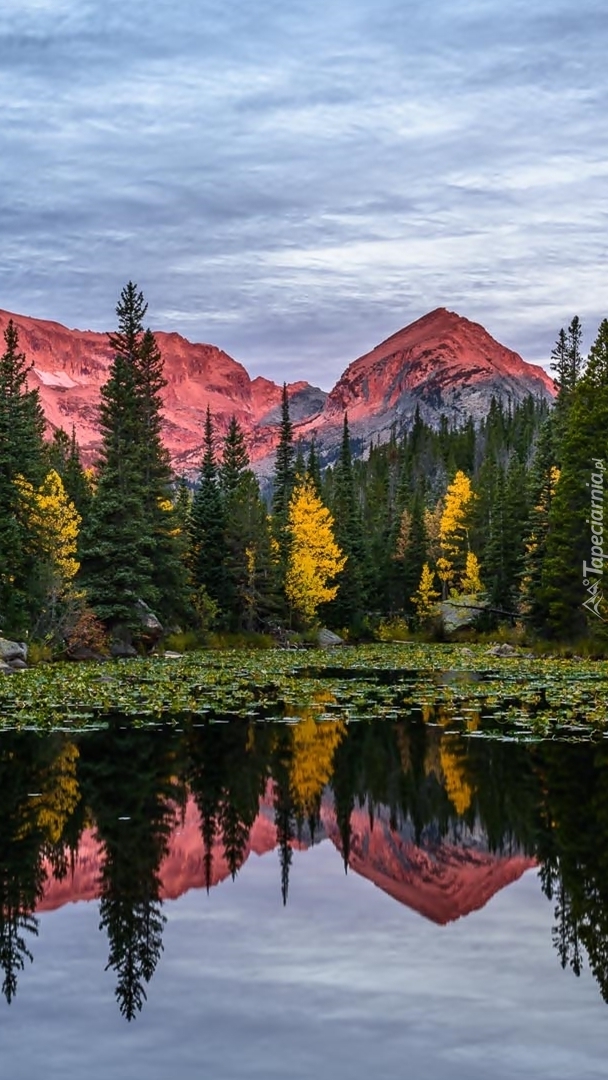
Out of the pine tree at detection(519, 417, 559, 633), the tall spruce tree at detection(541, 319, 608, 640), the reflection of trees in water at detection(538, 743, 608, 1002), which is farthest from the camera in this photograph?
the pine tree at detection(519, 417, 559, 633)

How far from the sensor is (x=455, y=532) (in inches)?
3578

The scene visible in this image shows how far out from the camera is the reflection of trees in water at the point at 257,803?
28.6 feet

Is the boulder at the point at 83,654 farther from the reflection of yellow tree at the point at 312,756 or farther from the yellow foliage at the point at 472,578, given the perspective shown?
the yellow foliage at the point at 472,578

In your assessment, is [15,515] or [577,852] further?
[15,515]

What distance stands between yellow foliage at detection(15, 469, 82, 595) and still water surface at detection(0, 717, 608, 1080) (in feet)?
100.0

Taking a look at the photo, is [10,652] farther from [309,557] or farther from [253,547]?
[309,557]

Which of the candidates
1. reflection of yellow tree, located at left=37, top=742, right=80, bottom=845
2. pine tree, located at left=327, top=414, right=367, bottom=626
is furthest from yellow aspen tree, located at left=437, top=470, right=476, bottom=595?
reflection of yellow tree, located at left=37, top=742, right=80, bottom=845

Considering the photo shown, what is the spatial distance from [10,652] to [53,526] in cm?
1305

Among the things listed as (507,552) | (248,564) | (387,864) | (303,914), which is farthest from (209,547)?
(303,914)

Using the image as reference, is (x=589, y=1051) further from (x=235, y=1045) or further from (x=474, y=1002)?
(x=235, y=1045)

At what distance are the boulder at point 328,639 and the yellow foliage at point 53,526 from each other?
741 inches

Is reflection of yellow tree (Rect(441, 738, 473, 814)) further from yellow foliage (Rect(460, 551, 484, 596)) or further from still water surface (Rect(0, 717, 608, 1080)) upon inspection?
yellow foliage (Rect(460, 551, 484, 596))

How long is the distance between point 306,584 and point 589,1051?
6226 centimetres

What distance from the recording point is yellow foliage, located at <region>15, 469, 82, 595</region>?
46031 millimetres
